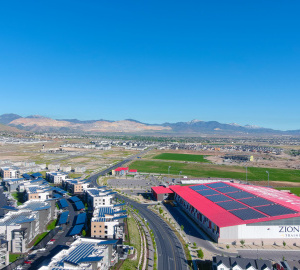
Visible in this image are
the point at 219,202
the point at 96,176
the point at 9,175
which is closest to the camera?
the point at 219,202

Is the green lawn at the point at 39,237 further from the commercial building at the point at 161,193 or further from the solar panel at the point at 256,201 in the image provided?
the solar panel at the point at 256,201

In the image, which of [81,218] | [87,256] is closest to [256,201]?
[81,218]

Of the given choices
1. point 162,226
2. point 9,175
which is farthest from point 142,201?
point 9,175

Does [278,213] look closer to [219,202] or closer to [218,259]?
[219,202]

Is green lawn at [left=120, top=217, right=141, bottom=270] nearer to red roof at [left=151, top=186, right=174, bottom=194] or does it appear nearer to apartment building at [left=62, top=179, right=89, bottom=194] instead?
red roof at [left=151, top=186, right=174, bottom=194]

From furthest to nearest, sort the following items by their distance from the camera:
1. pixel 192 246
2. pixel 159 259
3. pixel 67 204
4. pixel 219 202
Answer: pixel 67 204
pixel 219 202
pixel 192 246
pixel 159 259

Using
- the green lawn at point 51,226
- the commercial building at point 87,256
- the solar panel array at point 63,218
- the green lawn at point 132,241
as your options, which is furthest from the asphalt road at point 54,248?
the green lawn at point 132,241

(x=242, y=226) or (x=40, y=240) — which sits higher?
(x=242, y=226)
